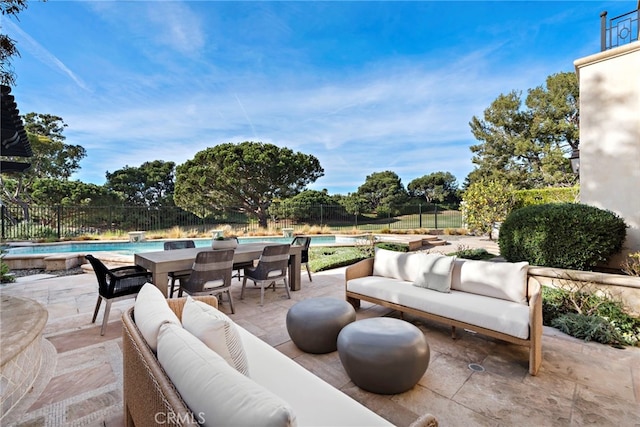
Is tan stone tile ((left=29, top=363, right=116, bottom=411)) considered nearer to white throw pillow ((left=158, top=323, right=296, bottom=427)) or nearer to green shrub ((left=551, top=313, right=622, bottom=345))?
white throw pillow ((left=158, top=323, right=296, bottom=427))

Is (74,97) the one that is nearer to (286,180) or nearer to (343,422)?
(286,180)

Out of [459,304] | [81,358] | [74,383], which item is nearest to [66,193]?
[81,358]

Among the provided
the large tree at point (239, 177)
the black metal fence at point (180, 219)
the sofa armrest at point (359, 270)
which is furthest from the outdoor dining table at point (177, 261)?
the large tree at point (239, 177)

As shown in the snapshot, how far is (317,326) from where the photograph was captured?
2590mm

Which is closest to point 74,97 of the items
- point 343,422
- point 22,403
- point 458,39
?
point 22,403

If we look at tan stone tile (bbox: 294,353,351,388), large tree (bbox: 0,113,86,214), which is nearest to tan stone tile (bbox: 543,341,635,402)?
tan stone tile (bbox: 294,353,351,388)

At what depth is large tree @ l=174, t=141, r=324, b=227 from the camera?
15914mm

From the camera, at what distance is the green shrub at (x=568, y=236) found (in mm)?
3874

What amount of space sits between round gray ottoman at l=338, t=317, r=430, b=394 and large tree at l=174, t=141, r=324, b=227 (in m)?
14.8

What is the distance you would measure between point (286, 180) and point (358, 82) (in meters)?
8.58

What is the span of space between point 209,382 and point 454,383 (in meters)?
2.03

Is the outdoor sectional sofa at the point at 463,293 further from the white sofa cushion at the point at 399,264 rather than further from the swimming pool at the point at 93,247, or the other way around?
the swimming pool at the point at 93,247

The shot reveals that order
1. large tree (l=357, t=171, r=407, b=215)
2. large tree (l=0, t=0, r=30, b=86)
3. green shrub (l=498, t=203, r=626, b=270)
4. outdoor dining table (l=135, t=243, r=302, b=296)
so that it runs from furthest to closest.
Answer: large tree (l=357, t=171, r=407, b=215) < green shrub (l=498, t=203, r=626, b=270) < large tree (l=0, t=0, r=30, b=86) < outdoor dining table (l=135, t=243, r=302, b=296)

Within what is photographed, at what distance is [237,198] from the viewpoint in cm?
1694
